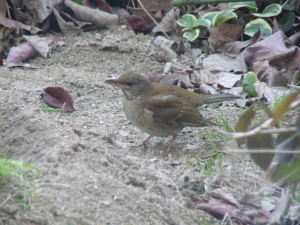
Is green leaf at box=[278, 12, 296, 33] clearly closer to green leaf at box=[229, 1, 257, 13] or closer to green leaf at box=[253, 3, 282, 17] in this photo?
green leaf at box=[253, 3, 282, 17]

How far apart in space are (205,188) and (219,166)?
0.29 metres

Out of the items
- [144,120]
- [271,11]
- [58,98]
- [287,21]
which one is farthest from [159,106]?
[287,21]

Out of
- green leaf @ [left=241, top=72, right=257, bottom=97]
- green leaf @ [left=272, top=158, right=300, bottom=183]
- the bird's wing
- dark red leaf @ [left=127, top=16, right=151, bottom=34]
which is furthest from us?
dark red leaf @ [left=127, top=16, right=151, bottom=34]

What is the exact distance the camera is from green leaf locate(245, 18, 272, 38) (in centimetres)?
709

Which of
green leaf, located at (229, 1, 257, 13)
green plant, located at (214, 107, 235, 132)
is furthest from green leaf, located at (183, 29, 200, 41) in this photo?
green plant, located at (214, 107, 235, 132)

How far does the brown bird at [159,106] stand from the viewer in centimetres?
521

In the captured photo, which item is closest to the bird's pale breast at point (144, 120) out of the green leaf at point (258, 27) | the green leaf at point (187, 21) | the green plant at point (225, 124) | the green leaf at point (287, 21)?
the green plant at point (225, 124)

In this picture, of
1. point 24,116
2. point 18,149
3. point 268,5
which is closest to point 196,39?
point 268,5

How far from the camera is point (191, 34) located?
7.35 meters

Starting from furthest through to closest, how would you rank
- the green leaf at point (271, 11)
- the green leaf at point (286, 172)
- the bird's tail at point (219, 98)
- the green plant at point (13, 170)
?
1. the green leaf at point (271, 11)
2. the bird's tail at point (219, 98)
3. the green plant at point (13, 170)
4. the green leaf at point (286, 172)

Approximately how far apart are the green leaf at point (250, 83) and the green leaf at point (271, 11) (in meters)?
1.57

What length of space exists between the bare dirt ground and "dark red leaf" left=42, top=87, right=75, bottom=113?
108mm

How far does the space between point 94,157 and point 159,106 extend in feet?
5.25

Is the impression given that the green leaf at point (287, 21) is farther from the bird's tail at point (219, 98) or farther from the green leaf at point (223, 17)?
the bird's tail at point (219, 98)
